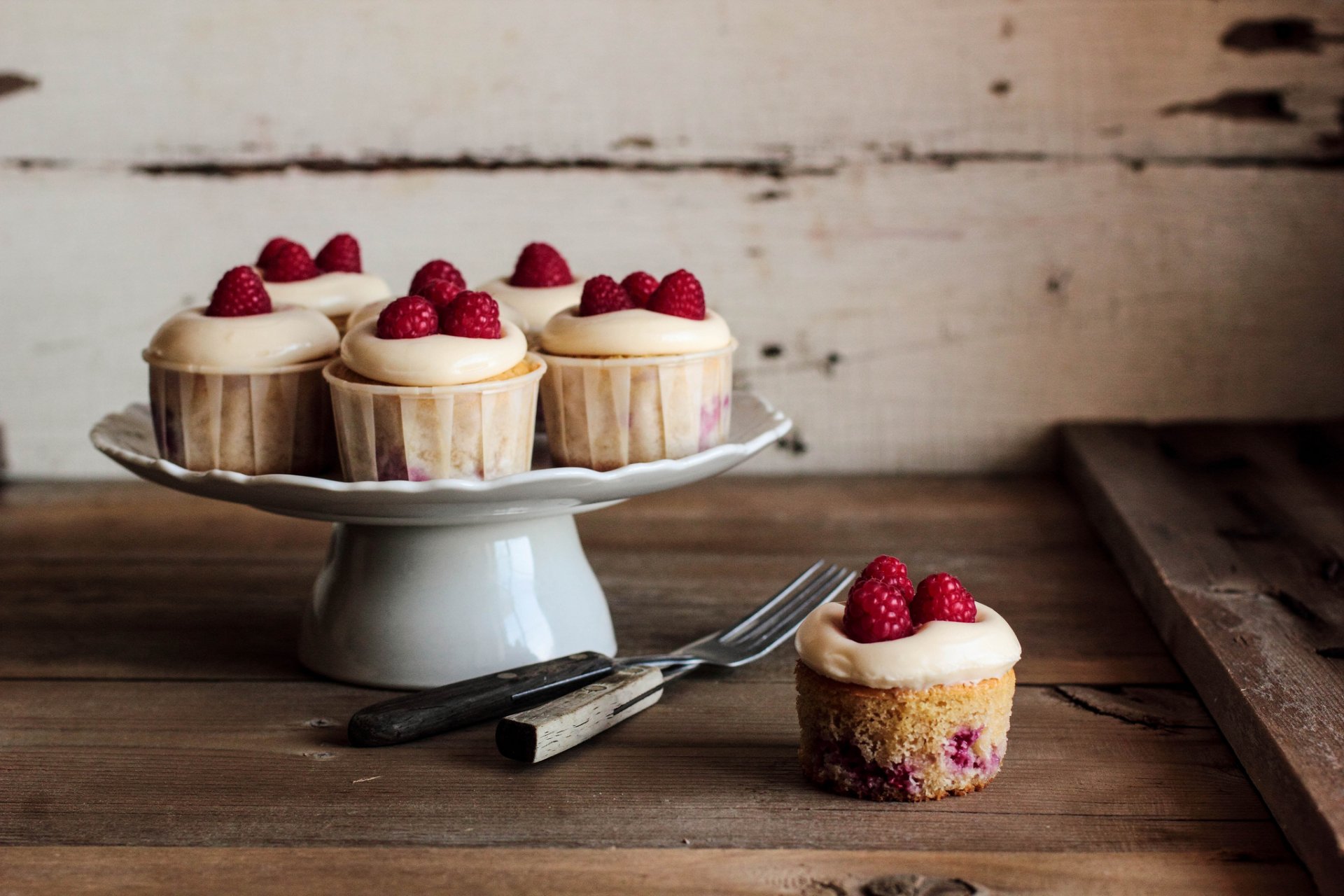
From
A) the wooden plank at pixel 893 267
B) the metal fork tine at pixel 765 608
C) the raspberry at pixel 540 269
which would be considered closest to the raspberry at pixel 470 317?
the raspberry at pixel 540 269

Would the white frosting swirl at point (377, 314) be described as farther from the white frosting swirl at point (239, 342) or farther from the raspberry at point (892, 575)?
the raspberry at point (892, 575)

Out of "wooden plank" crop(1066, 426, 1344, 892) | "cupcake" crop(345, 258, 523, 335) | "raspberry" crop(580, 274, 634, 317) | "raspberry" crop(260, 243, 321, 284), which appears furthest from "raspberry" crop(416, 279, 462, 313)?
"wooden plank" crop(1066, 426, 1344, 892)

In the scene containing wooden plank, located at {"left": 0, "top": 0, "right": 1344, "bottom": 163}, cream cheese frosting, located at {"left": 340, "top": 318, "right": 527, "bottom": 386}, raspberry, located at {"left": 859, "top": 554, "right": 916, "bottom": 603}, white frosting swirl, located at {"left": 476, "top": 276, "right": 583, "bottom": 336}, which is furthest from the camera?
wooden plank, located at {"left": 0, "top": 0, "right": 1344, "bottom": 163}

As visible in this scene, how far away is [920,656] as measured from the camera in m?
0.86

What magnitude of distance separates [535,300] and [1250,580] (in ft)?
2.28

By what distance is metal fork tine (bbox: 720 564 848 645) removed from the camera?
3.83 ft

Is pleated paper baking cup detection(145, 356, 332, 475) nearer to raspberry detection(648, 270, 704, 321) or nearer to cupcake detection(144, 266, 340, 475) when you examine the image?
cupcake detection(144, 266, 340, 475)

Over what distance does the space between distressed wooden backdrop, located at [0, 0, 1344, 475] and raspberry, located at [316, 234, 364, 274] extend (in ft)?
1.61

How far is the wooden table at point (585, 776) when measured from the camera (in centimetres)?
81

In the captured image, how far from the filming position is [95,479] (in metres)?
1.91

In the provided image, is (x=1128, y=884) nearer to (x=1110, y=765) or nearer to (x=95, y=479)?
(x=1110, y=765)

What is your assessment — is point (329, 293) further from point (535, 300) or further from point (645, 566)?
point (645, 566)

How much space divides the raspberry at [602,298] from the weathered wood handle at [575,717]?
0.98 ft

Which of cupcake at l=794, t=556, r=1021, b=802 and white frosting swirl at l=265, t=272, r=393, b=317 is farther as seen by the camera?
white frosting swirl at l=265, t=272, r=393, b=317
